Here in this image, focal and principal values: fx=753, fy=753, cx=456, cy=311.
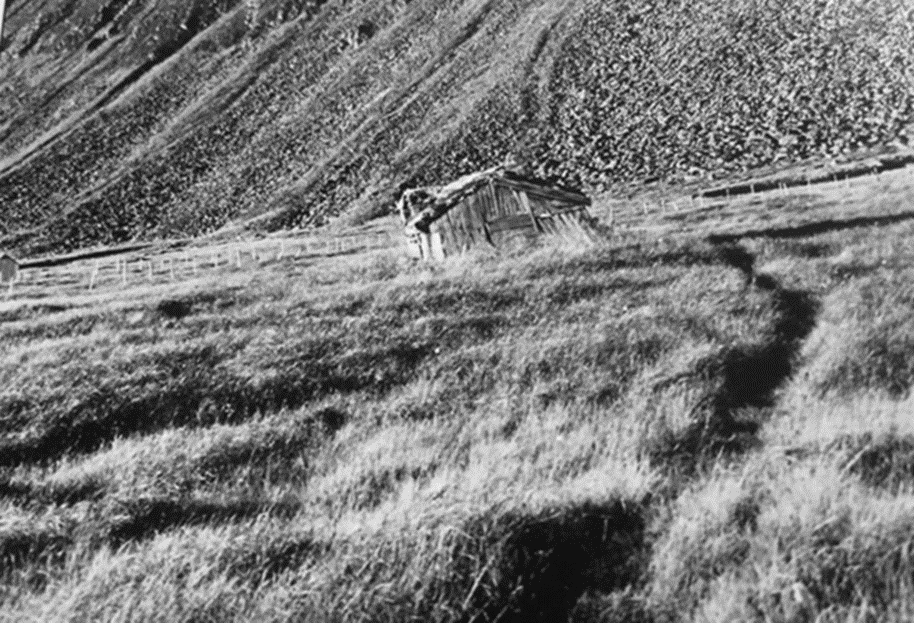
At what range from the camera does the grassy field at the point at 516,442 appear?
12.1ft

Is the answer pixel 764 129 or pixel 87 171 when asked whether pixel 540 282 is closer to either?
pixel 764 129

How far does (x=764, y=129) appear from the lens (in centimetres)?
970

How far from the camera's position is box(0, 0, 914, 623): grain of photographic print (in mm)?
3730

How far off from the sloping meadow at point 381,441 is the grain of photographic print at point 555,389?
25mm

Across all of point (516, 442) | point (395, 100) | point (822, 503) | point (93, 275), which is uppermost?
point (395, 100)

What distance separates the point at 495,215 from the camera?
414 inches

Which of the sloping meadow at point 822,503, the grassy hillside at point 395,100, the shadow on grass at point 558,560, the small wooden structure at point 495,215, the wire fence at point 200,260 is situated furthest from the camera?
the wire fence at point 200,260

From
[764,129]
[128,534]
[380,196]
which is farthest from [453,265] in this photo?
[380,196]

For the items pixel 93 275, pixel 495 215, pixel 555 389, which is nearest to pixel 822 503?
pixel 555 389

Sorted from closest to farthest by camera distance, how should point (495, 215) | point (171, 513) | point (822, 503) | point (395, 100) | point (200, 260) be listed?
point (822, 503) < point (171, 513) < point (495, 215) < point (200, 260) < point (395, 100)

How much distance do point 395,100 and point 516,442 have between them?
2282 centimetres

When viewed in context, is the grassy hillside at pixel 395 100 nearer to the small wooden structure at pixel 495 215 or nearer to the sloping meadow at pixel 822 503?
the small wooden structure at pixel 495 215

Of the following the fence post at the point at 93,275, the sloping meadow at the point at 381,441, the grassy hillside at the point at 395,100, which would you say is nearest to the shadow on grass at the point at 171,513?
the sloping meadow at the point at 381,441

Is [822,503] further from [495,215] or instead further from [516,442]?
[495,215]
